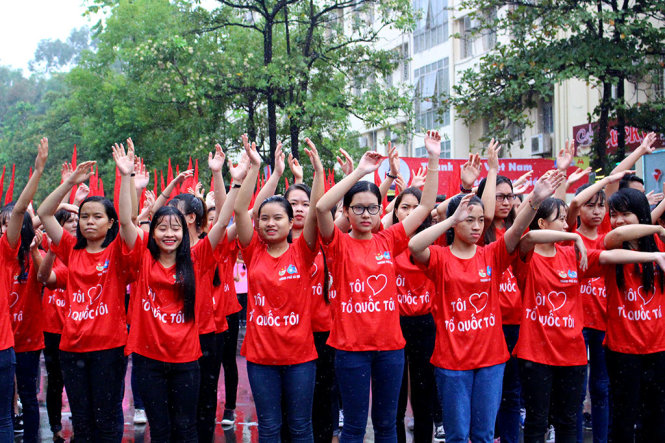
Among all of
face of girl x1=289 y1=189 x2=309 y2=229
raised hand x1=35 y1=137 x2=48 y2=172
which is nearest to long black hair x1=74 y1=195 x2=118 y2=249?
raised hand x1=35 y1=137 x2=48 y2=172

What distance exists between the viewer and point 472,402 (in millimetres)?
4801

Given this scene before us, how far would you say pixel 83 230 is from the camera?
5.22m

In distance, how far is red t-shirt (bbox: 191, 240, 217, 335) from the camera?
5215 mm

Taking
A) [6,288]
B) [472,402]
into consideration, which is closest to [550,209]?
[472,402]

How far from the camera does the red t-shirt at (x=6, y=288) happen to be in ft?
16.7

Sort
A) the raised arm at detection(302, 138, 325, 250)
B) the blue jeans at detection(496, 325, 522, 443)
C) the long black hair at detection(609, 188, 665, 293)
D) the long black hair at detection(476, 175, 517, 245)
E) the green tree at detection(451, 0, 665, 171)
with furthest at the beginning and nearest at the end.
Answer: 1. the green tree at detection(451, 0, 665, 171)
2. the long black hair at detection(476, 175, 517, 245)
3. the blue jeans at detection(496, 325, 522, 443)
4. the long black hair at detection(609, 188, 665, 293)
5. the raised arm at detection(302, 138, 325, 250)

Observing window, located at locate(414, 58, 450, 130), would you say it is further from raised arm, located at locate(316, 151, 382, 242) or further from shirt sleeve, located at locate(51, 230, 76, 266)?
raised arm, located at locate(316, 151, 382, 242)

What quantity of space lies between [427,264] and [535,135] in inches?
746

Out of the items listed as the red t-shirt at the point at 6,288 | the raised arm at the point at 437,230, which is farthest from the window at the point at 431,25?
the red t-shirt at the point at 6,288

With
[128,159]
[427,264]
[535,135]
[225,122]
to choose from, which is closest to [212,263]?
[128,159]

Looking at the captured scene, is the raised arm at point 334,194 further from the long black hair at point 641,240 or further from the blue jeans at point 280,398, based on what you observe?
the long black hair at point 641,240

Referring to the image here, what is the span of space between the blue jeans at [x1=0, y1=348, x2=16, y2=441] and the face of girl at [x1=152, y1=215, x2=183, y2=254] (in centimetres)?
124

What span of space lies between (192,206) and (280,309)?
1313 millimetres

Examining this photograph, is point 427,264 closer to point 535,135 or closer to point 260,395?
point 260,395
